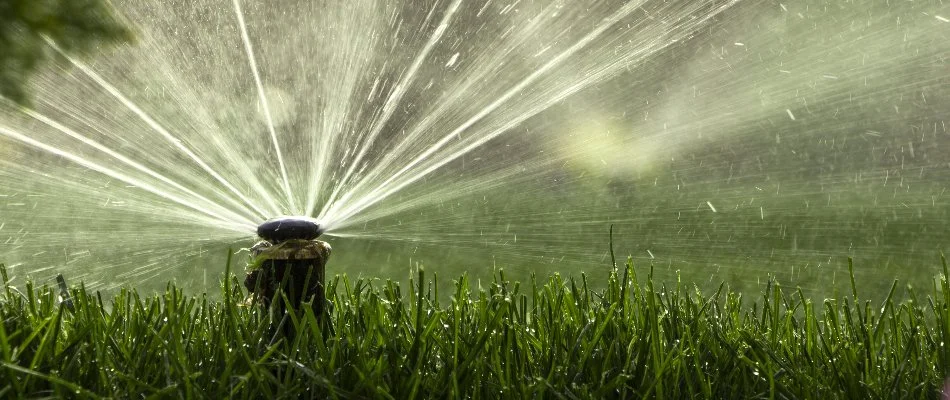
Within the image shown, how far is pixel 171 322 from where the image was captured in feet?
6.01

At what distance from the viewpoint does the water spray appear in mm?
1841

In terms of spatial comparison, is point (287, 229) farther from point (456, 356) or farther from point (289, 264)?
point (456, 356)

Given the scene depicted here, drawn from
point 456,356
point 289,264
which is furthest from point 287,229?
point 456,356

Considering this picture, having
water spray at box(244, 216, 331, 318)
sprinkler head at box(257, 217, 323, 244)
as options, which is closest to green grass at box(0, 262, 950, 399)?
water spray at box(244, 216, 331, 318)

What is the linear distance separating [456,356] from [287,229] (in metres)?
0.46

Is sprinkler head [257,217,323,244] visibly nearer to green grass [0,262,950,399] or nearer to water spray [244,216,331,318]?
water spray [244,216,331,318]

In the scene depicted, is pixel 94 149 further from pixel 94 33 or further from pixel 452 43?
pixel 94 33

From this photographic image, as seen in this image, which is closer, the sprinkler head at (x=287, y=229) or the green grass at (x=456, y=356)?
the green grass at (x=456, y=356)

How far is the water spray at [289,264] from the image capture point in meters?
1.84

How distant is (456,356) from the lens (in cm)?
176

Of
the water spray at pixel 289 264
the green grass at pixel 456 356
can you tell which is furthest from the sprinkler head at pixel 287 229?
the green grass at pixel 456 356

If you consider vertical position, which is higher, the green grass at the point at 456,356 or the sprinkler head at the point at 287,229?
the sprinkler head at the point at 287,229

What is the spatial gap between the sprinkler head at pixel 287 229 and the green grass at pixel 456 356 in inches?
7.0

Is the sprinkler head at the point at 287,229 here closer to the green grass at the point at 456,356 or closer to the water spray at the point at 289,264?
the water spray at the point at 289,264
